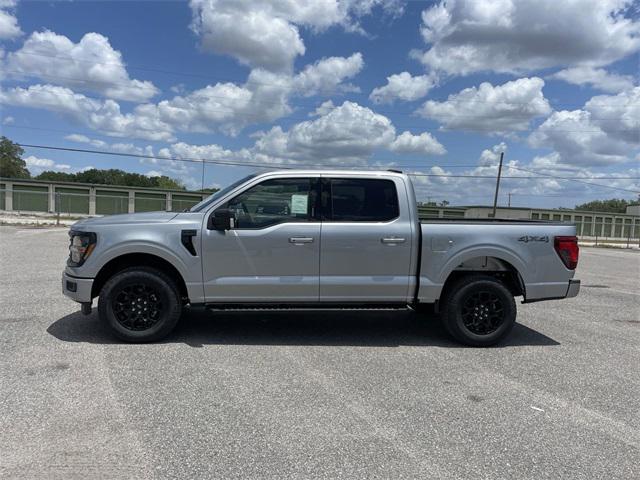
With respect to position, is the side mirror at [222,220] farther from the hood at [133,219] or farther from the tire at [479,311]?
the tire at [479,311]

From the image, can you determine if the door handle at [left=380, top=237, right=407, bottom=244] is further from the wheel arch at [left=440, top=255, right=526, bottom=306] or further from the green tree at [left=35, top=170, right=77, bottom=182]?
the green tree at [left=35, top=170, right=77, bottom=182]

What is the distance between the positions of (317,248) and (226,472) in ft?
9.37

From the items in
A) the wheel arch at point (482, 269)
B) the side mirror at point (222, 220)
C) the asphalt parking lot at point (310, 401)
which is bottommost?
the asphalt parking lot at point (310, 401)

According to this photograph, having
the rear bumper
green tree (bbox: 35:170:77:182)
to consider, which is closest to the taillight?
the rear bumper

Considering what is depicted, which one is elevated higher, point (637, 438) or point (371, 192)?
point (371, 192)

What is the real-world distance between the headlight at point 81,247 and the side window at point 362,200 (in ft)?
8.41

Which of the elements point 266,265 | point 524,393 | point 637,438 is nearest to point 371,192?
point 266,265

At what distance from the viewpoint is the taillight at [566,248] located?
5.74 metres

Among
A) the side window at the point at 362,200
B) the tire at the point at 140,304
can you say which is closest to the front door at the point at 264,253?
the side window at the point at 362,200

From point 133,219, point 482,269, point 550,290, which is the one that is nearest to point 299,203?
point 133,219

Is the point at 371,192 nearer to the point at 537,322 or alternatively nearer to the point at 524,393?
the point at 524,393

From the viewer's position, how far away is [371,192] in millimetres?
5691

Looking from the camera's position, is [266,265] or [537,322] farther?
[537,322]

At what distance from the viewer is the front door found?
5.43 m
